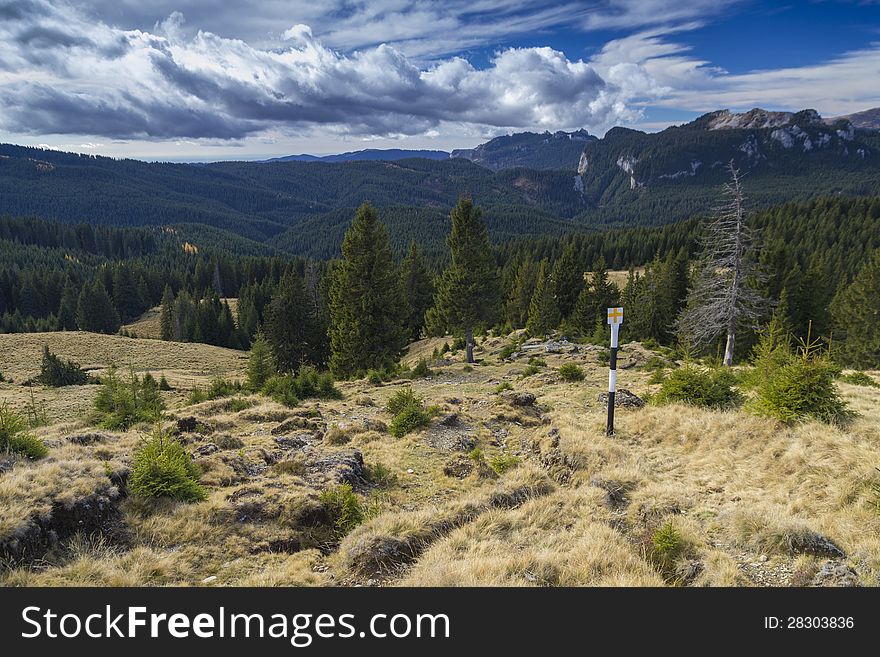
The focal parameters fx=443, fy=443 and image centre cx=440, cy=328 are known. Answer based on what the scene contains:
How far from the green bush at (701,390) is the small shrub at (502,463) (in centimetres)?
607

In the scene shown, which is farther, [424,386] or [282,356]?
[282,356]

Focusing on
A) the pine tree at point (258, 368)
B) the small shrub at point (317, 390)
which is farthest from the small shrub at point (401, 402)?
the pine tree at point (258, 368)

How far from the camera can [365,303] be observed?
3103 centimetres

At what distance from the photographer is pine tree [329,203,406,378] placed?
3122 cm

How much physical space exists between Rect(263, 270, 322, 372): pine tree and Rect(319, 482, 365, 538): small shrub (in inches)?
1336

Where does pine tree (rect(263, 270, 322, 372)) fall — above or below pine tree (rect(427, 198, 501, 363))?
below

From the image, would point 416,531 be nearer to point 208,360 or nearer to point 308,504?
point 308,504

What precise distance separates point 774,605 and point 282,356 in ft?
134

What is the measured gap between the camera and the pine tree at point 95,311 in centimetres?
8975

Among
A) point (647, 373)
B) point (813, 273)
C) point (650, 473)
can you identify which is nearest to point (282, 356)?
point (647, 373)

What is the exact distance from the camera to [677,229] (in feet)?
438

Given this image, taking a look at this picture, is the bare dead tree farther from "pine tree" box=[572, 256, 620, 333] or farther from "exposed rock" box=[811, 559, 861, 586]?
"pine tree" box=[572, 256, 620, 333]

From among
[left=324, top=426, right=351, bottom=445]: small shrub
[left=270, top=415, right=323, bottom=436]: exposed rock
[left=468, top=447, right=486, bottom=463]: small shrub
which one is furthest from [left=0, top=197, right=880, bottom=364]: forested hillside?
[left=324, top=426, right=351, bottom=445]: small shrub

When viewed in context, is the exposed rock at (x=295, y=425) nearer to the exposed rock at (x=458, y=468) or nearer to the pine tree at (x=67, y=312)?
the exposed rock at (x=458, y=468)
